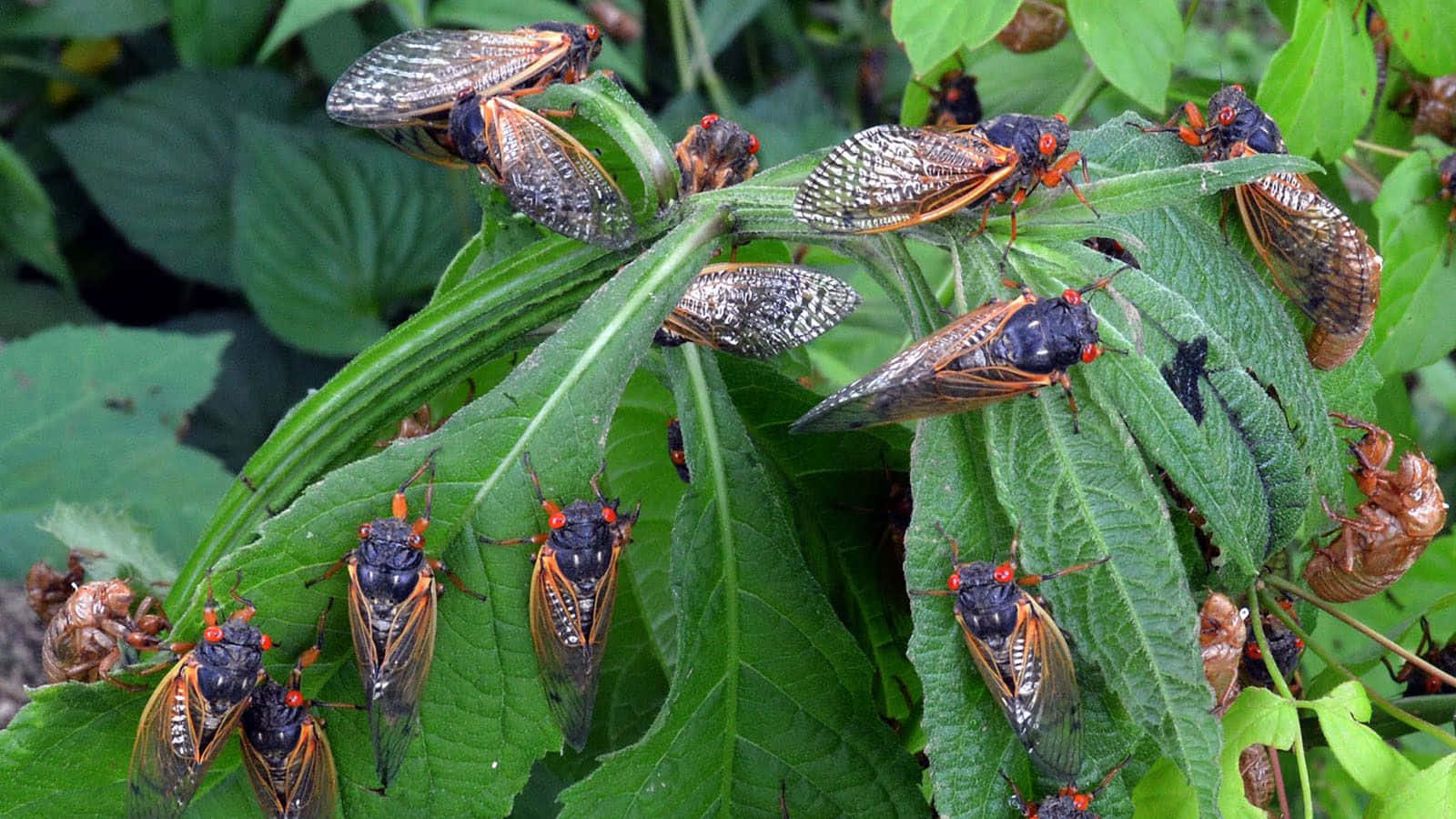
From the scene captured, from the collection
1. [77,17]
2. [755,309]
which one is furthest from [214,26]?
[755,309]

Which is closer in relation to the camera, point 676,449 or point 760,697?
point 760,697

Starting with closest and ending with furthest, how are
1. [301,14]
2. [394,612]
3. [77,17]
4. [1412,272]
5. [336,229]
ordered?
[394,612] < [1412,272] < [301,14] < [77,17] < [336,229]

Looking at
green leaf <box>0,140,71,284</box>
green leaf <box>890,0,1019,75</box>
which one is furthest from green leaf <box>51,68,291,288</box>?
green leaf <box>890,0,1019,75</box>

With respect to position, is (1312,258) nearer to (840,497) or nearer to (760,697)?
(840,497)

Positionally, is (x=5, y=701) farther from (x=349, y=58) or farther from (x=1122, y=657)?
(x=1122, y=657)

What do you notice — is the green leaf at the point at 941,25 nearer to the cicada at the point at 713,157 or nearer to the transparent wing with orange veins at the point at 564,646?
the cicada at the point at 713,157

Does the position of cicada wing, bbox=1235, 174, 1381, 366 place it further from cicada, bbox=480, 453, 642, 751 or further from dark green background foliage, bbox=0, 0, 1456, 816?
cicada, bbox=480, 453, 642, 751

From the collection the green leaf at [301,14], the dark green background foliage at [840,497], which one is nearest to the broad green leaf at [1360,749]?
the dark green background foliage at [840,497]
